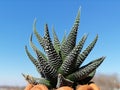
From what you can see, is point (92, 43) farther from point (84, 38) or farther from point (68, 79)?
point (68, 79)

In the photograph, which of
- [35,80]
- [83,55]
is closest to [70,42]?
[83,55]

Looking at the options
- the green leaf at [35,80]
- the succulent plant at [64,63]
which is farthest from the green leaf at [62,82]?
the green leaf at [35,80]

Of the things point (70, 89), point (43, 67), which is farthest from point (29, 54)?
point (70, 89)

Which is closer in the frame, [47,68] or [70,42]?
[47,68]

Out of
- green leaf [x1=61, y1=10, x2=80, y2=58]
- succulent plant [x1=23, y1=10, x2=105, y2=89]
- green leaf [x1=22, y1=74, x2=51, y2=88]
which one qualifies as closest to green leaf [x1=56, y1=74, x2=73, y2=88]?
succulent plant [x1=23, y1=10, x2=105, y2=89]

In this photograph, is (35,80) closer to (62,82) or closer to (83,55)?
(62,82)

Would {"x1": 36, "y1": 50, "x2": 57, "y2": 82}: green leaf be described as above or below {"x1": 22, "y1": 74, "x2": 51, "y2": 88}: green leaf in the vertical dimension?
above

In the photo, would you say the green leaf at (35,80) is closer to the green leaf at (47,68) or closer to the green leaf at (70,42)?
the green leaf at (47,68)

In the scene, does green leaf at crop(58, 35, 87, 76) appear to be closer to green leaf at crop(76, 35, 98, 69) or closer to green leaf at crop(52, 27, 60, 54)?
green leaf at crop(76, 35, 98, 69)
